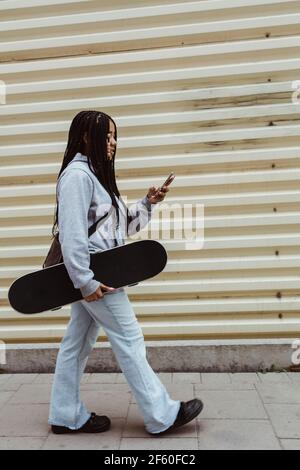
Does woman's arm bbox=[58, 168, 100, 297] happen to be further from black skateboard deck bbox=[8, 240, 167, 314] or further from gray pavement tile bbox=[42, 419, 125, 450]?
gray pavement tile bbox=[42, 419, 125, 450]

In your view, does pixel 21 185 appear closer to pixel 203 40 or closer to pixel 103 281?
pixel 103 281

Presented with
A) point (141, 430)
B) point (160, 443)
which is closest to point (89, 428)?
point (141, 430)

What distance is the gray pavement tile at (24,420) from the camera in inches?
116

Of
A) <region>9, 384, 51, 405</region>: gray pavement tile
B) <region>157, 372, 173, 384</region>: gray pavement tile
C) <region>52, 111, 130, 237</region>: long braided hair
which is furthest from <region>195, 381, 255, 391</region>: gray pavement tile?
<region>52, 111, 130, 237</region>: long braided hair

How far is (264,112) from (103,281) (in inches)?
81.0

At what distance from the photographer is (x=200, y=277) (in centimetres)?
387

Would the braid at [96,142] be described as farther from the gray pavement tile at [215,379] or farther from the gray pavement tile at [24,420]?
the gray pavement tile at [215,379]

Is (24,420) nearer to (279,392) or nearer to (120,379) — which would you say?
(120,379)

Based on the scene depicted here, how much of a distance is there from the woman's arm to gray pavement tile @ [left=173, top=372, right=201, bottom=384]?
1589 mm

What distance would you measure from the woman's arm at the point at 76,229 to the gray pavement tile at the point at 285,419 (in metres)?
1.49

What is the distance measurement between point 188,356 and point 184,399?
0.53m

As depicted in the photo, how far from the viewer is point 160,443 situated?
8.97 ft

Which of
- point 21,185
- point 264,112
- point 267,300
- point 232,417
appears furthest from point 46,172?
point 232,417
